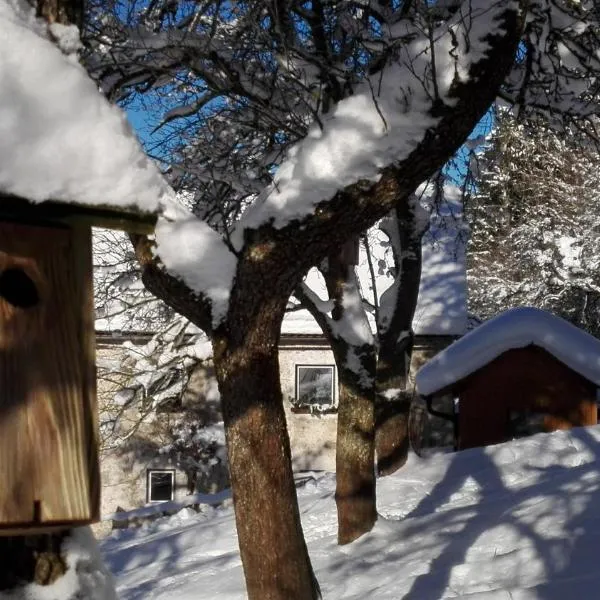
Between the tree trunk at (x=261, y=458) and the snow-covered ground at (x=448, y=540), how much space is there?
1.12 metres

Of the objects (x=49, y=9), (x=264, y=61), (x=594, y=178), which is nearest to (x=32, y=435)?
(x=49, y=9)

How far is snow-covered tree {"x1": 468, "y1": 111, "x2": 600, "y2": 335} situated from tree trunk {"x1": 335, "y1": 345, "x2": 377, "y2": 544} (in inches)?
490

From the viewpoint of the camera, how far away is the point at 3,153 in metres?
2.04

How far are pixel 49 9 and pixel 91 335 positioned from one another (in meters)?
0.99

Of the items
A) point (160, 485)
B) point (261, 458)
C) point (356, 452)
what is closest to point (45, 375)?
point (261, 458)

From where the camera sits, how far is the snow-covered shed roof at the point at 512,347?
1330 cm

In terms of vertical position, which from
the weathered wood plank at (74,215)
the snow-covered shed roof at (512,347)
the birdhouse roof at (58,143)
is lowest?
the weathered wood plank at (74,215)

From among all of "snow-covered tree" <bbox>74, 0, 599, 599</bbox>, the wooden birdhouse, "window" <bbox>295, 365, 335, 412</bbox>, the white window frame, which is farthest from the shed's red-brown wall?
the wooden birdhouse

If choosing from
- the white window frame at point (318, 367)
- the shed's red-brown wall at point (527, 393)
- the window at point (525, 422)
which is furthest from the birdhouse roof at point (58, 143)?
the white window frame at point (318, 367)

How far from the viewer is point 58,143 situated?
2119 mm

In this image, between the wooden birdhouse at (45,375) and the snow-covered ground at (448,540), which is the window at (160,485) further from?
the wooden birdhouse at (45,375)

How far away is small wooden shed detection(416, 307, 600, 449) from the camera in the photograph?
530 inches

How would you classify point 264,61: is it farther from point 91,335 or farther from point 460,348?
point 460,348

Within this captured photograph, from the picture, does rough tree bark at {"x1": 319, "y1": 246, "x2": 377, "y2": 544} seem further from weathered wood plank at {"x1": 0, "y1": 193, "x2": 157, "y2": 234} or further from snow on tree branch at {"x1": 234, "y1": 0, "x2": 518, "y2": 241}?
weathered wood plank at {"x1": 0, "y1": 193, "x2": 157, "y2": 234}
